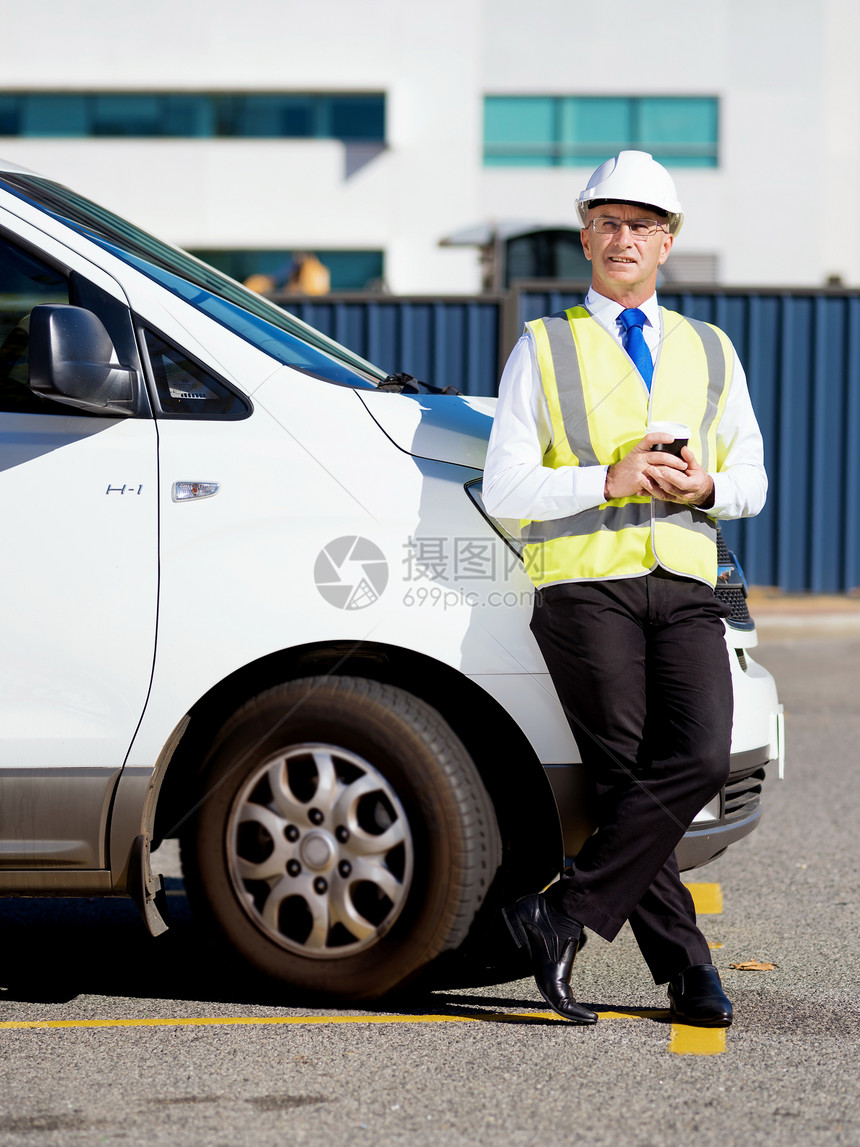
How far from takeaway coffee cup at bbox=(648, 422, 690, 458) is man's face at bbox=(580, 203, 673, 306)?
42 centimetres

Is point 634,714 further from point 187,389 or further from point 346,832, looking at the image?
point 187,389

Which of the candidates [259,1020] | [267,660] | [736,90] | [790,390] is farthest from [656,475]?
[736,90]

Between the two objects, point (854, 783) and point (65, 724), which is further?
point (854, 783)

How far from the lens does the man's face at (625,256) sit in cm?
350

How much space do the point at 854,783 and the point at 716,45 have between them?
23394 millimetres

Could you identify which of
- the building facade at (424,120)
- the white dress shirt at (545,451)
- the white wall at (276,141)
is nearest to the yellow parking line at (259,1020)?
the white dress shirt at (545,451)

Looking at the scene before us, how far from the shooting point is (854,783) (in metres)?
6.35

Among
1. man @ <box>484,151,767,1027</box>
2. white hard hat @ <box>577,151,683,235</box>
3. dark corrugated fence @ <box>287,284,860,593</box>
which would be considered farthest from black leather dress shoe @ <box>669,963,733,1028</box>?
dark corrugated fence @ <box>287,284,860,593</box>

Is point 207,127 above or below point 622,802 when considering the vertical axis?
Result: above

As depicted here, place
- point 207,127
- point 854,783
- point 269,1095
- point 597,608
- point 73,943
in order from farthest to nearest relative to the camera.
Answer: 1. point 207,127
2. point 854,783
3. point 73,943
4. point 597,608
5. point 269,1095

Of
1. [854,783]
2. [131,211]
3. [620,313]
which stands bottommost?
[854,783]

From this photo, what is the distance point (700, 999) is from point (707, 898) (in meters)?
1.25

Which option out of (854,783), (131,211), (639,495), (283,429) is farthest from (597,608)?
(131,211)

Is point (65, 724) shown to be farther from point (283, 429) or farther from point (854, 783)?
point (854, 783)
